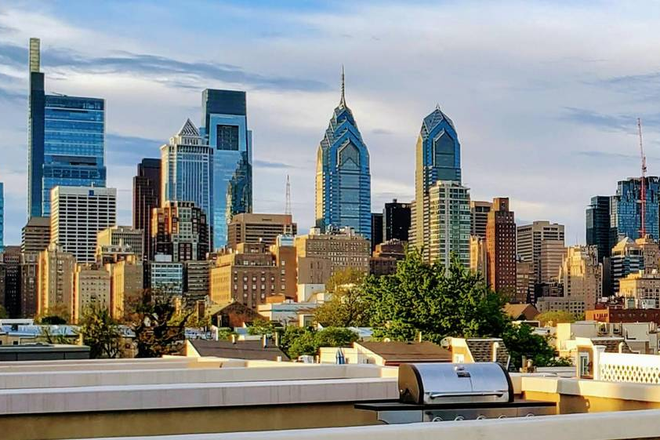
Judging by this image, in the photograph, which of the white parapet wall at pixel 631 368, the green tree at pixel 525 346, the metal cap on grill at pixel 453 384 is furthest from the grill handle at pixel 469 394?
the green tree at pixel 525 346

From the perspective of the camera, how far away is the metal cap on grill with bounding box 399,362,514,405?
1350cm

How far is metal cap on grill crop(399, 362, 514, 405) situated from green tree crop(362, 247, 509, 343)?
61.7 meters

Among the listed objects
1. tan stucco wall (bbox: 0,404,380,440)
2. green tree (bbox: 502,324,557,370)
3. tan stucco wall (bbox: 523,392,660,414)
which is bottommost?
green tree (bbox: 502,324,557,370)

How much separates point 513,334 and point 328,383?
63.9 metres

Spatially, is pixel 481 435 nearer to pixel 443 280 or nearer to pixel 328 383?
pixel 328 383

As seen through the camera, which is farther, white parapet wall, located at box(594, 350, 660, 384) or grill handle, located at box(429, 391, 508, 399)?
white parapet wall, located at box(594, 350, 660, 384)

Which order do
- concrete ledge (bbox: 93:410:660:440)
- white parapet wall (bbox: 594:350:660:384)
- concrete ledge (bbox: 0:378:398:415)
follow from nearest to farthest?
concrete ledge (bbox: 93:410:660:440), concrete ledge (bbox: 0:378:398:415), white parapet wall (bbox: 594:350:660:384)

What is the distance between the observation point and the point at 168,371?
18609 millimetres

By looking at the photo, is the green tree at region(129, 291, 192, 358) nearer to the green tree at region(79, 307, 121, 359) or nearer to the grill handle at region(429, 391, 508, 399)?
the green tree at region(79, 307, 121, 359)

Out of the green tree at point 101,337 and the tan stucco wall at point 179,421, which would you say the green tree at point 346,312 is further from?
the tan stucco wall at point 179,421

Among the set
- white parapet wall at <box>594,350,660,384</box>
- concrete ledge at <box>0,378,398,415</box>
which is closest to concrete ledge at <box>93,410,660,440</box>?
concrete ledge at <box>0,378,398,415</box>

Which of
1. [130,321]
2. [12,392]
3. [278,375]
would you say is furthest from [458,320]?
[12,392]

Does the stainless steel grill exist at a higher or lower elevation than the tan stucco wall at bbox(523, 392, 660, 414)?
higher

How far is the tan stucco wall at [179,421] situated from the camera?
45.3ft
